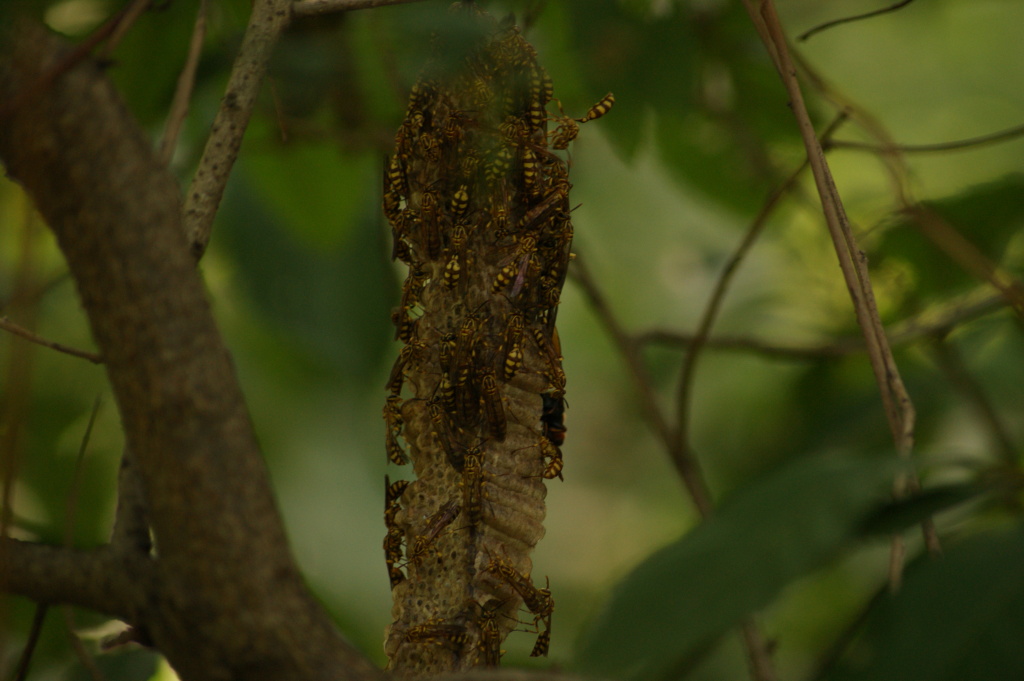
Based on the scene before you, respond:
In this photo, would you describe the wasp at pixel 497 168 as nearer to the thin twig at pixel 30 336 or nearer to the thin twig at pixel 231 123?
the thin twig at pixel 231 123

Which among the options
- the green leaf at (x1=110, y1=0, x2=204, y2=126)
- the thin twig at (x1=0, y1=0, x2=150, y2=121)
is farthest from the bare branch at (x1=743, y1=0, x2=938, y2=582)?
the green leaf at (x1=110, y1=0, x2=204, y2=126)

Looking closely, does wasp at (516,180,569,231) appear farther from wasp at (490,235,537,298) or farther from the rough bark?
Result: the rough bark

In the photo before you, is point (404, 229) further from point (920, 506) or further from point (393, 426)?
point (920, 506)

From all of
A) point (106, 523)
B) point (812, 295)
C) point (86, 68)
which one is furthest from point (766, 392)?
point (86, 68)

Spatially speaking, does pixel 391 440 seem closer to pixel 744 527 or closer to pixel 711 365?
pixel 744 527

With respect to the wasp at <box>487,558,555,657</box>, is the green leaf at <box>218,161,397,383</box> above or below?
above

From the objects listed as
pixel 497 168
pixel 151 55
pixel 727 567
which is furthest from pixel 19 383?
pixel 151 55
